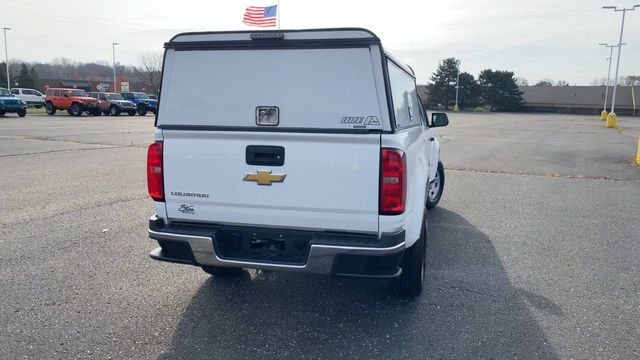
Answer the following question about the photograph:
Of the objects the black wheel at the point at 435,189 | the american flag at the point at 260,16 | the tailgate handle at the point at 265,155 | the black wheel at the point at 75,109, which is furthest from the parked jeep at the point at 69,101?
the tailgate handle at the point at 265,155

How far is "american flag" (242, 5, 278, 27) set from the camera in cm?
1396

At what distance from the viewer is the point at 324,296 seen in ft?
13.7

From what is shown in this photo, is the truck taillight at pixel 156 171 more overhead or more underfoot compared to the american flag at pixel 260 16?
more underfoot

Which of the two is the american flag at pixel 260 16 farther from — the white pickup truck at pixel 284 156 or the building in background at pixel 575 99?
the building in background at pixel 575 99

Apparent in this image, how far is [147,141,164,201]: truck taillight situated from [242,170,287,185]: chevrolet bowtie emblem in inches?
28.1

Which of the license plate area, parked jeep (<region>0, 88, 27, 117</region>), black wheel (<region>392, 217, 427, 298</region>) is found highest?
parked jeep (<region>0, 88, 27, 117</region>)

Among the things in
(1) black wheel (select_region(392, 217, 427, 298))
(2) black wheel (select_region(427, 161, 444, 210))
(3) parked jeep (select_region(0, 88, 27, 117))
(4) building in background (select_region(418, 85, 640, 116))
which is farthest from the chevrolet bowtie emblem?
(4) building in background (select_region(418, 85, 640, 116))

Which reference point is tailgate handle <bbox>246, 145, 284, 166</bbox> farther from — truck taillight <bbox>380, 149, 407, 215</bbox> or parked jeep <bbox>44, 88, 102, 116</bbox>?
parked jeep <bbox>44, 88, 102, 116</bbox>

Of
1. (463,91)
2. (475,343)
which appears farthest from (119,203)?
(463,91)

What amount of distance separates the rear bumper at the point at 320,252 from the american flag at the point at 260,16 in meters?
11.5

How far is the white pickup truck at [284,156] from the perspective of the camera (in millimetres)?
3277

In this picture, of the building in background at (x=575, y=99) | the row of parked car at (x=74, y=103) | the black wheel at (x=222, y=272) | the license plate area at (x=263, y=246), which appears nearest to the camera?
the license plate area at (x=263, y=246)

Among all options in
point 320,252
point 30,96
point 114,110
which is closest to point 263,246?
point 320,252

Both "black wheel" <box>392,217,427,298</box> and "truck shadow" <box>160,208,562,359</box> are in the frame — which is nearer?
"truck shadow" <box>160,208,562,359</box>
